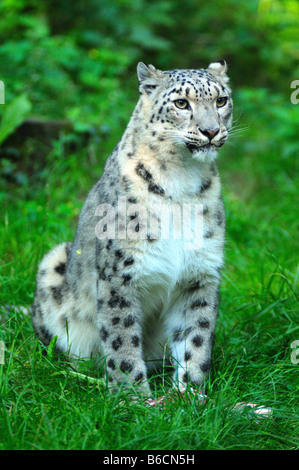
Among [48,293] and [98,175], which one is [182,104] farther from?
[98,175]

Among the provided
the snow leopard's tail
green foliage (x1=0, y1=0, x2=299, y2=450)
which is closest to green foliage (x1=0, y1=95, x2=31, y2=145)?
green foliage (x1=0, y1=0, x2=299, y2=450)

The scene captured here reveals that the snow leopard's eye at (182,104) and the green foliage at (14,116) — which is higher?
the green foliage at (14,116)

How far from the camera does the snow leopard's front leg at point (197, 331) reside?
440 centimetres

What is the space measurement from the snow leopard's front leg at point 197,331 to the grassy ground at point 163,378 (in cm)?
16

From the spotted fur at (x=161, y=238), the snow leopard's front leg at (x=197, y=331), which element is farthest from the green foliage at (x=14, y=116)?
the snow leopard's front leg at (x=197, y=331)

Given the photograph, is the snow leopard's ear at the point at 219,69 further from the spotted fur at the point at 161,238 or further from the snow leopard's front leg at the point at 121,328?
the snow leopard's front leg at the point at 121,328

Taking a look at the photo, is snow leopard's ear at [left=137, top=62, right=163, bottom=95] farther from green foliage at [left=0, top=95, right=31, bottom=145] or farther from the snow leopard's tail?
green foliage at [left=0, top=95, right=31, bottom=145]

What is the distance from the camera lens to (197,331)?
4.45 m

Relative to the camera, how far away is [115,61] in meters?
10.7

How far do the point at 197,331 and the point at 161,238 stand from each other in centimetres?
71

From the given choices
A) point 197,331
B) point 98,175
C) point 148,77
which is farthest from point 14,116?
point 197,331

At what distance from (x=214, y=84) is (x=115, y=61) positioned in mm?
6740

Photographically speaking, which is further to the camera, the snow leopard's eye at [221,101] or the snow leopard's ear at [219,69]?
the snow leopard's ear at [219,69]
